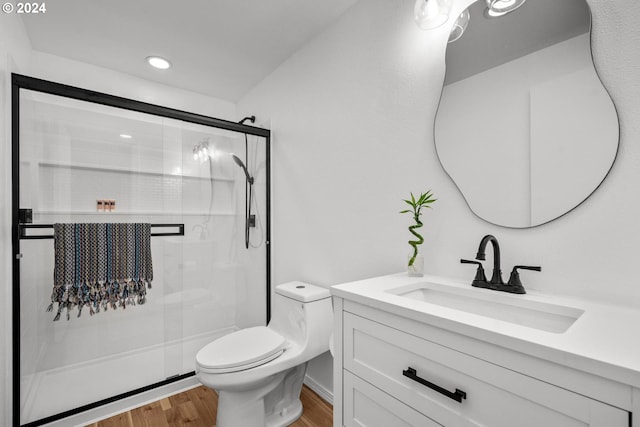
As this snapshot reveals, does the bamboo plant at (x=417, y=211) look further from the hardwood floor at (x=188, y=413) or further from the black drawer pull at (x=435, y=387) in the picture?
the hardwood floor at (x=188, y=413)

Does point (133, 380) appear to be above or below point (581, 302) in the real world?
below

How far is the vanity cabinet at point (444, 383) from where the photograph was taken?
1.87 ft

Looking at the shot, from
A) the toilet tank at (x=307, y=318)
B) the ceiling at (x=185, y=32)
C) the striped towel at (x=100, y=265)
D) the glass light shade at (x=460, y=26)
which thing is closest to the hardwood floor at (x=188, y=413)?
the toilet tank at (x=307, y=318)

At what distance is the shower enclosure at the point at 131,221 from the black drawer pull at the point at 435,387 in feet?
5.61

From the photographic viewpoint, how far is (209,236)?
2188 mm

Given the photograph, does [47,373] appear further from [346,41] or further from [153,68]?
[346,41]

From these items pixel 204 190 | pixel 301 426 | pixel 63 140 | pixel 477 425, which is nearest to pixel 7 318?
pixel 63 140

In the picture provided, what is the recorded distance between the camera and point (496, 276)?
1.05m

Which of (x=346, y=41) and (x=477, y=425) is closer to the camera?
(x=477, y=425)

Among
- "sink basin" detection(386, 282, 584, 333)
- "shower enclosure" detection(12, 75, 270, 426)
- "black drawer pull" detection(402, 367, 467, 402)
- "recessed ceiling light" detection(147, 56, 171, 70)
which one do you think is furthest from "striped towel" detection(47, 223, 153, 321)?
"black drawer pull" detection(402, 367, 467, 402)

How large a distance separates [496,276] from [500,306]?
0.34 feet

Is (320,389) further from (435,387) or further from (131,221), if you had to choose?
(131,221)

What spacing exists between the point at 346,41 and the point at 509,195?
129 cm

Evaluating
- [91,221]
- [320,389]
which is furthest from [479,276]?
[91,221]
